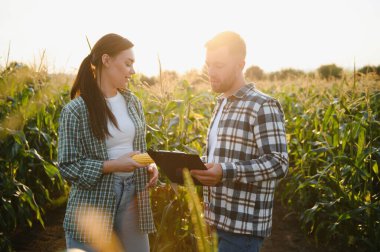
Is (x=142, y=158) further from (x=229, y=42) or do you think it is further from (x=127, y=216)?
(x=229, y=42)

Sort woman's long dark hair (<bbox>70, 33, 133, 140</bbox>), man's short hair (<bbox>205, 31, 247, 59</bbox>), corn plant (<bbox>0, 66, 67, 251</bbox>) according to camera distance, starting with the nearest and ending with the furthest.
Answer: man's short hair (<bbox>205, 31, 247, 59</bbox>), woman's long dark hair (<bbox>70, 33, 133, 140</bbox>), corn plant (<bbox>0, 66, 67, 251</bbox>)

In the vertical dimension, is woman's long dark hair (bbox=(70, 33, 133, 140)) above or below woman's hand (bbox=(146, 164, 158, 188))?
above

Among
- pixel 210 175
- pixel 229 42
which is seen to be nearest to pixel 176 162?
pixel 210 175

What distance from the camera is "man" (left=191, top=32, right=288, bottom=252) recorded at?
6.61ft

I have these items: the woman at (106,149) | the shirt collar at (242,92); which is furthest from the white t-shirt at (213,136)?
the woman at (106,149)

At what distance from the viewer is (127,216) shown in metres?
2.43

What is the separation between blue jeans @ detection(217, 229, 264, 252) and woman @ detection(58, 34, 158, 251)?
23.9 inches

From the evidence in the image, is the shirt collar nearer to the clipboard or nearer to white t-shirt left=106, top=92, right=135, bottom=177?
the clipboard

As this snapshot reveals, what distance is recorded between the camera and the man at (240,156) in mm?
2014

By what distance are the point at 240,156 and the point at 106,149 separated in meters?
0.85

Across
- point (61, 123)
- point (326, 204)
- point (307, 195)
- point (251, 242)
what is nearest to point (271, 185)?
point (251, 242)

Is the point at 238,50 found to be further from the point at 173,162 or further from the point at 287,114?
the point at 287,114

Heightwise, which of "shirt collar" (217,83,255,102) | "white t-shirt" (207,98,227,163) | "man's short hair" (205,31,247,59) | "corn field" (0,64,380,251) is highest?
"man's short hair" (205,31,247,59)

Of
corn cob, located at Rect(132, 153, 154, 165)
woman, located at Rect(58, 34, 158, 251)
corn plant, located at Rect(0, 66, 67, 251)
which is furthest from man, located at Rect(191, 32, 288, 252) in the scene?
corn plant, located at Rect(0, 66, 67, 251)
